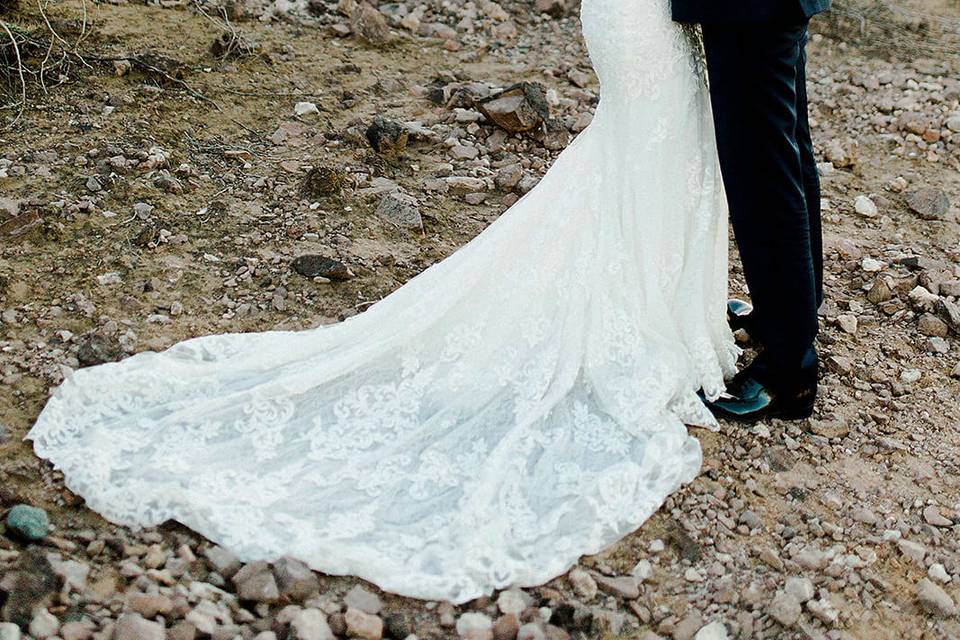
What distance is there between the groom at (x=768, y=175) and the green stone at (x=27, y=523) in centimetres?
174

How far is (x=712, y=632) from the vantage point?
2.15m

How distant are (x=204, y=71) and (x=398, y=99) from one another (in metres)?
0.90

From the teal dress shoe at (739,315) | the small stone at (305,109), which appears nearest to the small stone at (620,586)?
the teal dress shoe at (739,315)

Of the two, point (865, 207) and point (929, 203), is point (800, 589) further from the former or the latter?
point (929, 203)

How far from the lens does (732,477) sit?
2654mm

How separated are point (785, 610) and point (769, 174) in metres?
1.06

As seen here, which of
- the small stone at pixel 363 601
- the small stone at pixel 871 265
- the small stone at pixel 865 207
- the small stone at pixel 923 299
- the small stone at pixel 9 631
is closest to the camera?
the small stone at pixel 9 631

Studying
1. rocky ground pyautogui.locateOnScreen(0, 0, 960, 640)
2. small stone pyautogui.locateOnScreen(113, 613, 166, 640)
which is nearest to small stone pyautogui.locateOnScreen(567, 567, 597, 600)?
rocky ground pyautogui.locateOnScreen(0, 0, 960, 640)

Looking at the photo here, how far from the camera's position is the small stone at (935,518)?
2.53 meters

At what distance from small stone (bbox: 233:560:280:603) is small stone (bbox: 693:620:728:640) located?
35.5 inches

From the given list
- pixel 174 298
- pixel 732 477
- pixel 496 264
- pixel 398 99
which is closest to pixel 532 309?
pixel 496 264

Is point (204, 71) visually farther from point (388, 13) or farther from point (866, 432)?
point (866, 432)

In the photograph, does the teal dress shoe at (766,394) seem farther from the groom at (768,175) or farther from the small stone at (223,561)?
the small stone at (223,561)

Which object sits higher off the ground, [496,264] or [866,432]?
[496,264]
